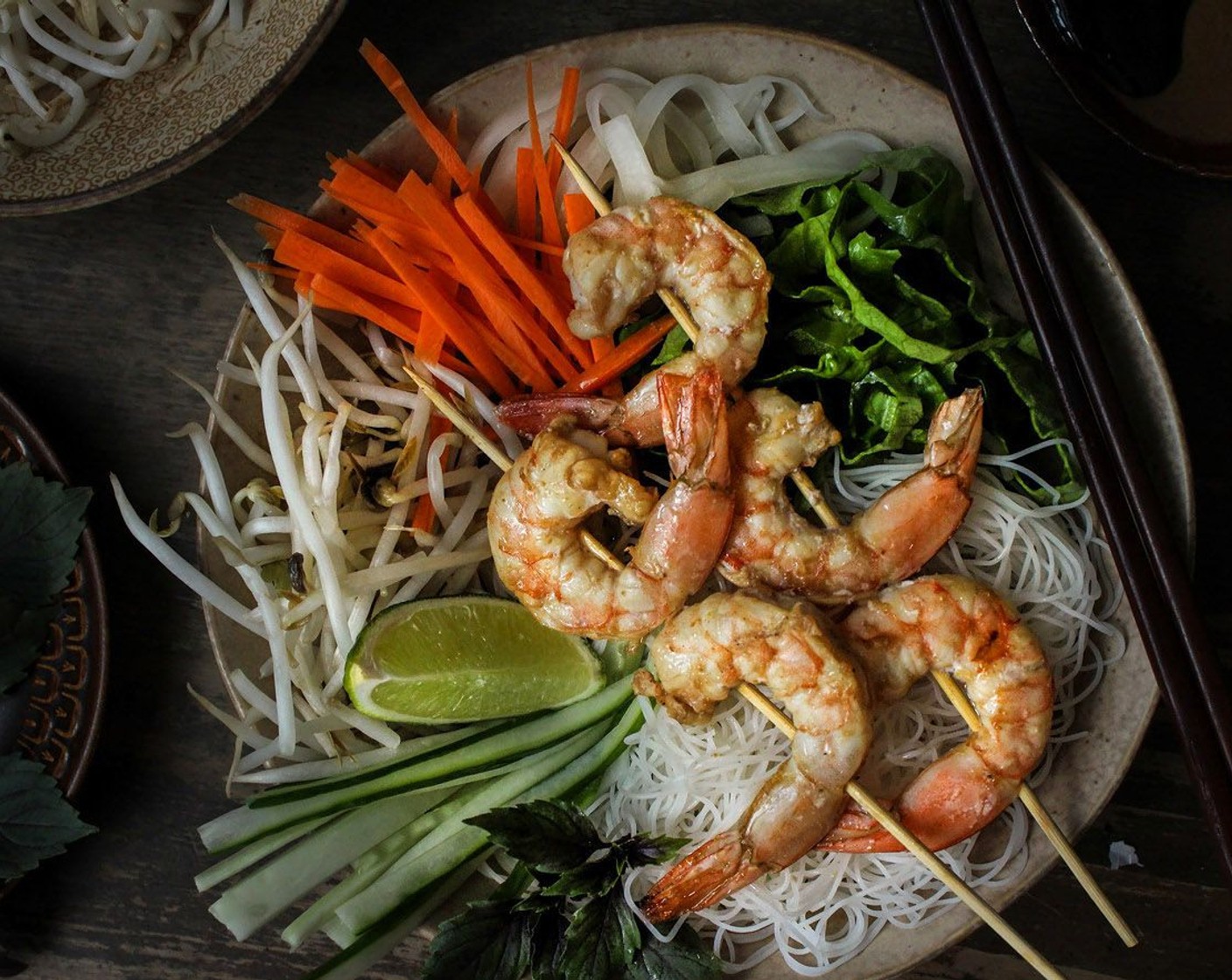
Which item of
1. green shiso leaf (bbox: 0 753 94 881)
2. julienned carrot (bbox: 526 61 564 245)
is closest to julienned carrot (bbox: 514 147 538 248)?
julienned carrot (bbox: 526 61 564 245)

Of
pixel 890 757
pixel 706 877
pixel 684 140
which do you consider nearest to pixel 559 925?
pixel 706 877

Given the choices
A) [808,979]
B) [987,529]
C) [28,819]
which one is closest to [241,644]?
[28,819]

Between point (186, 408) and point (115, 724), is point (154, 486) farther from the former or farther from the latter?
point (115, 724)

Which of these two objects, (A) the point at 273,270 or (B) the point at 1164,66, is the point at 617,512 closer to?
(A) the point at 273,270

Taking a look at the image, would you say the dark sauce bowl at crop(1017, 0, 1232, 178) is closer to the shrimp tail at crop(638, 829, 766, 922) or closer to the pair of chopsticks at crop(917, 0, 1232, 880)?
the pair of chopsticks at crop(917, 0, 1232, 880)

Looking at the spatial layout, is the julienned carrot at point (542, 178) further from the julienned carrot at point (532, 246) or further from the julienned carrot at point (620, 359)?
the julienned carrot at point (620, 359)
